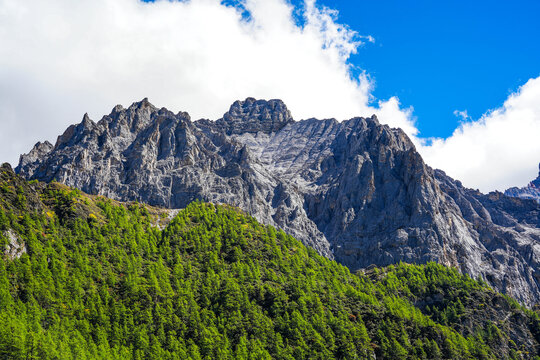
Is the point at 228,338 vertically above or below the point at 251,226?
below

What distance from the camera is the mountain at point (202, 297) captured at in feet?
374

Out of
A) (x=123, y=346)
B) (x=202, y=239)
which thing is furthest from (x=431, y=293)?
(x=123, y=346)

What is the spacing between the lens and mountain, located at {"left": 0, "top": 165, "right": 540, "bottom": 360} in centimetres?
11388

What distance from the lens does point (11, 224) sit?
428 ft

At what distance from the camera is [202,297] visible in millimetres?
140000

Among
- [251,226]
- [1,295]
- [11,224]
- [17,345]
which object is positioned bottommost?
[17,345]

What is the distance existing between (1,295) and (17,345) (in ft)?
60.9

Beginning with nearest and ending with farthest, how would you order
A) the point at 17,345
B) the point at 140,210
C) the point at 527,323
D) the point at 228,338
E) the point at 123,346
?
the point at 17,345
the point at 123,346
the point at 228,338
the point at 527,323
the point at 140,210

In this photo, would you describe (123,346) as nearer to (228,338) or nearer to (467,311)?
(228,338)

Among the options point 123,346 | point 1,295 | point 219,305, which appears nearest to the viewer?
point 1,295

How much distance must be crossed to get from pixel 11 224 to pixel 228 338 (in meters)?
→ 64.1

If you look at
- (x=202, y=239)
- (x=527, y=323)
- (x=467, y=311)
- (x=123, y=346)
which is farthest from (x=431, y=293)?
(x=123, y=346)

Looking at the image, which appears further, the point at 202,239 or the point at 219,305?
the point at 202,239

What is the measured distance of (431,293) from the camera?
6978 inches
